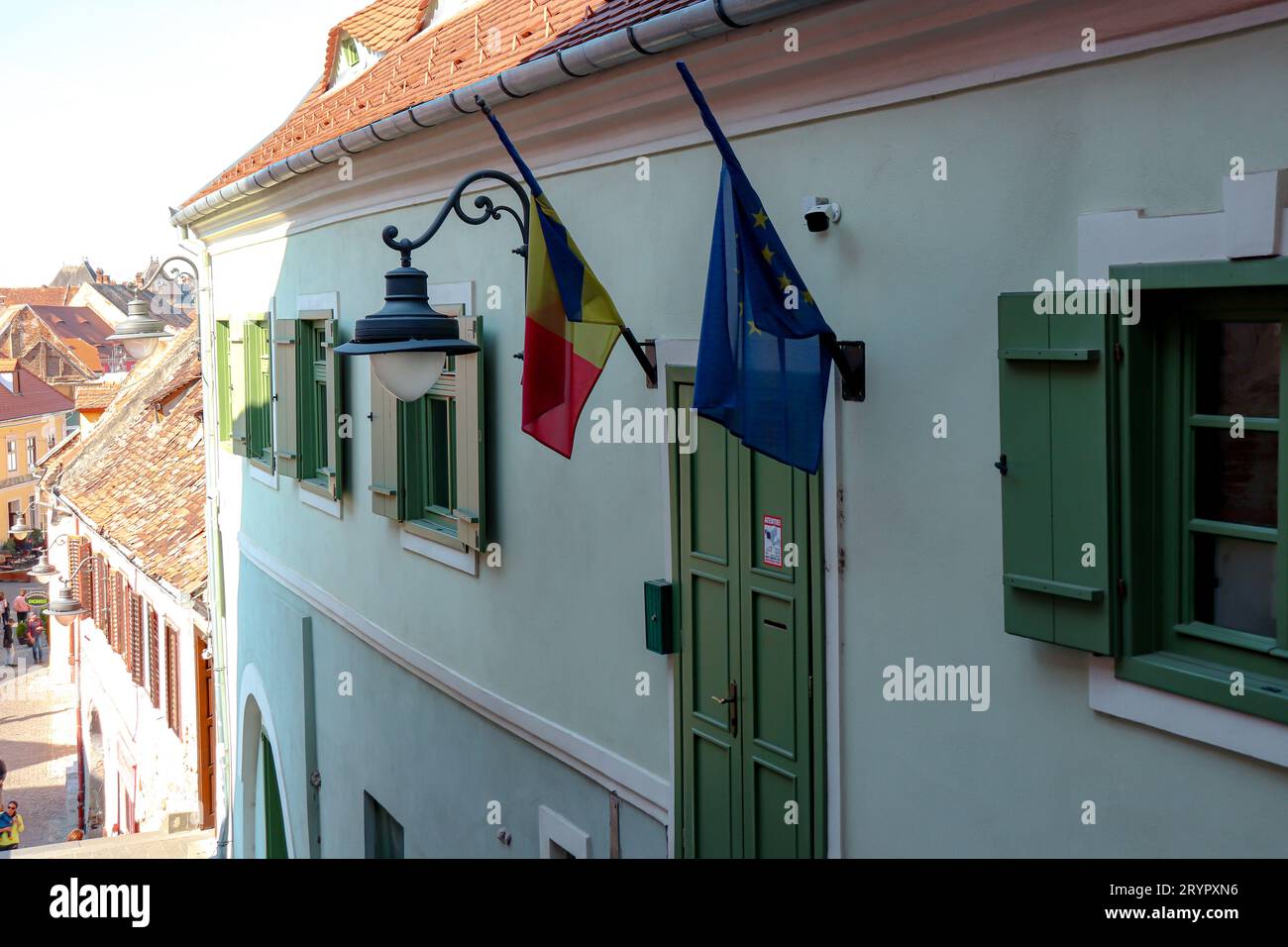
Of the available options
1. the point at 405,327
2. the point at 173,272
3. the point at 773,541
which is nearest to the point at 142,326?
the point at 173,272

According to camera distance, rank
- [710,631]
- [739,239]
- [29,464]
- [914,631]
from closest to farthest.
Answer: [739,239], [914,631], [710,631], [29,464]

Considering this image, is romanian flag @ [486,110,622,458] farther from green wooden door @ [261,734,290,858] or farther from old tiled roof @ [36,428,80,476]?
old tiled roof @ [36,428,80,476]

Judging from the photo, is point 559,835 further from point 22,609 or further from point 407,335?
point 22,609

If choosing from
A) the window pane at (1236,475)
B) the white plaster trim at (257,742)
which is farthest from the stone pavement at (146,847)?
the window pane at (1236,475)

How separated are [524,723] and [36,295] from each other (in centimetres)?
6538

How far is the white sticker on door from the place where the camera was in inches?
191

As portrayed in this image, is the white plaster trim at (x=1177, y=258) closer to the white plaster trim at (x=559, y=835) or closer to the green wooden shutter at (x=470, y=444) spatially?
the white plaster trim at (x=559, y=835)

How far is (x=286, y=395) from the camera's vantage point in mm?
10141

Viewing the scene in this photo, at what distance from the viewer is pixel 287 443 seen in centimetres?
1047

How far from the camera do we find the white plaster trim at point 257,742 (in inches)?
464

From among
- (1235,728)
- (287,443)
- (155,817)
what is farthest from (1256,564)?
(155,817)

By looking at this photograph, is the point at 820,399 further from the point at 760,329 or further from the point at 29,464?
the point at 29,464

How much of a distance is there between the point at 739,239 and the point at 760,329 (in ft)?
0.88

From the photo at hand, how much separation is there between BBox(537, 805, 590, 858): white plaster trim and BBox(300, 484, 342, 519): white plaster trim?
3.50 metres
